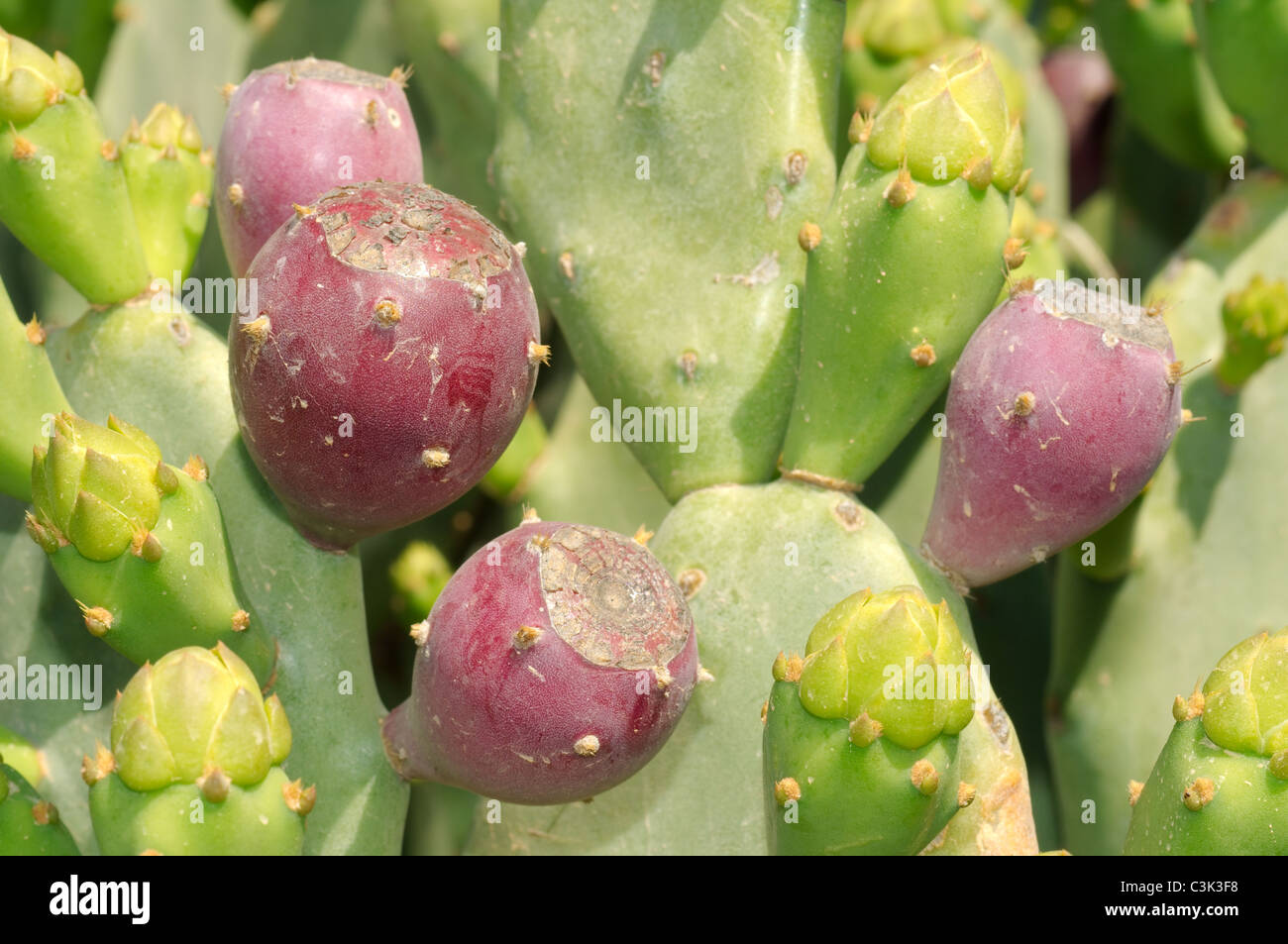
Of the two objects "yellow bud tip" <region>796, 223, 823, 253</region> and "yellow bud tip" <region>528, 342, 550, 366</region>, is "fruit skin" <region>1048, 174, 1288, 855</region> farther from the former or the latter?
"yellow bud tip" <region>528, 342, 550, 366</region>

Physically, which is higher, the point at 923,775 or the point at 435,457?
the point at 435,457

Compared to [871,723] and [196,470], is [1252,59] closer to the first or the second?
[871,723]

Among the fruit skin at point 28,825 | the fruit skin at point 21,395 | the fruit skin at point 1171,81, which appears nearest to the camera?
the fruit skin at point 28,825

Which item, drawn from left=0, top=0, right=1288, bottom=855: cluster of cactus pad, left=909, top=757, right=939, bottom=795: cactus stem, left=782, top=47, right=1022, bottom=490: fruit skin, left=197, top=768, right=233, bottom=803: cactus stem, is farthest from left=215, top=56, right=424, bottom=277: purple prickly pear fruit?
left=909, top=757, right=939, bottom=795: cactus stem

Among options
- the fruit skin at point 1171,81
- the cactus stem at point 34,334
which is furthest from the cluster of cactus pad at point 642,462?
the fruit skin at point 1171,81

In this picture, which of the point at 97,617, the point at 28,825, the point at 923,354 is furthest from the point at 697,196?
Answer: the point at 28,825

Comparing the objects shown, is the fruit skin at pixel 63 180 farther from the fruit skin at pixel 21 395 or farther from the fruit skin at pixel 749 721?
the fruit skin at pixel 749 721
